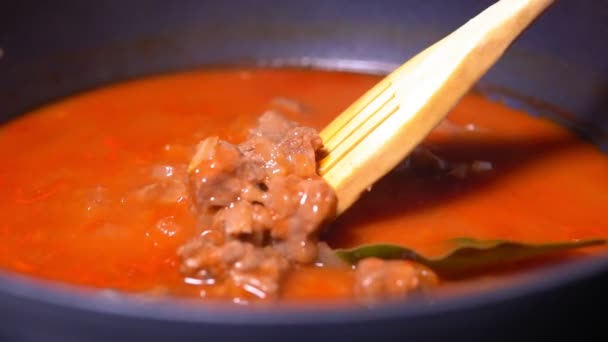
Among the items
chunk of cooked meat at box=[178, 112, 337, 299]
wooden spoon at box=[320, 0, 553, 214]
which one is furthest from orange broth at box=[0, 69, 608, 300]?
wooden spoon at box=[320, 0, 553, 214]

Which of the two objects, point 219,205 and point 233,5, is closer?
point 219,205

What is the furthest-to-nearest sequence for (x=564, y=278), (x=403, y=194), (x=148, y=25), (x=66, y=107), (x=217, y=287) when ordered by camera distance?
(x=148, y=25)
(x=66, y=107)
(x=403, y=194)
(x=217, y=287)
(x=564, y=278)

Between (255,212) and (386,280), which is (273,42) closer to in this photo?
(255,212)

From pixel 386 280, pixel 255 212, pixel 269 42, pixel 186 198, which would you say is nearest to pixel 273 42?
pixel 269 42

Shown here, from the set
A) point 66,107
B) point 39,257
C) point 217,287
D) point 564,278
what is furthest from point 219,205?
point 66,107

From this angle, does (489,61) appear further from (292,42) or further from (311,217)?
(292,42)
